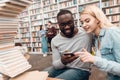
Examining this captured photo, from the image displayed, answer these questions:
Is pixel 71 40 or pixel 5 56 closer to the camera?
pixel 5 56

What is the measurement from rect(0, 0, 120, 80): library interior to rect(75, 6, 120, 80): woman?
0.23 metres

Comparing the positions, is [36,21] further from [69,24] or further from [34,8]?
[69,24]

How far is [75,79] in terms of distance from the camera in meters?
1.25

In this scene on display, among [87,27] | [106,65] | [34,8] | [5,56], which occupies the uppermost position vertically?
[34,8]

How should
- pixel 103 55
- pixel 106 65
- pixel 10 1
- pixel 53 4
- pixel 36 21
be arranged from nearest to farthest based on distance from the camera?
pixel 10 1, pixel 106 65, pixel 103 55, pixel 53 4, pixel 36 21

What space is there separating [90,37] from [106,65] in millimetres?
383

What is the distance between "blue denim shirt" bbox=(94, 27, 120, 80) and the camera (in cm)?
104

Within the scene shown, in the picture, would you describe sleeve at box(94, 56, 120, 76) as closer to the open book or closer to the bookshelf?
the open book

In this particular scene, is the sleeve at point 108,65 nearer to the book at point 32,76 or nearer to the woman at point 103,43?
the woman at point 103,43

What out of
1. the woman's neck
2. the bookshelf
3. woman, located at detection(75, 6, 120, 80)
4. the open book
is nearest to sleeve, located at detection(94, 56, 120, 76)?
woman, located at detection(75, 6, 120, 80)

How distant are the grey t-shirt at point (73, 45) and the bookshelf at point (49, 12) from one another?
450 cm

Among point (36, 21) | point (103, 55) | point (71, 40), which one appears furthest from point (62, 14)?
point (36, 21)

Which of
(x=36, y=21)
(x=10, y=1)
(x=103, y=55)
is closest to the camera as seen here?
(x=10, y=1)

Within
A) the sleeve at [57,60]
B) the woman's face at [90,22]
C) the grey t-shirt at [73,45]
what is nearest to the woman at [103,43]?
the woman's face at [90,22]
